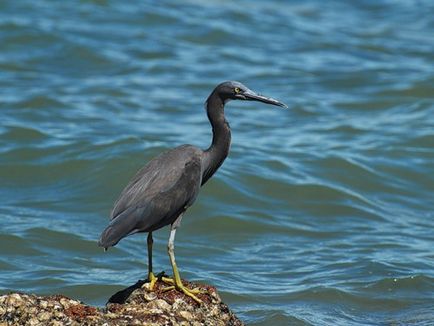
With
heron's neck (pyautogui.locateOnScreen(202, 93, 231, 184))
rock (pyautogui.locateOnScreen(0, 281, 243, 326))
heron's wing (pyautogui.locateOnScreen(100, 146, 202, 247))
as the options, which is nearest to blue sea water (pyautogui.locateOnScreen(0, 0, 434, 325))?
heron's neck (pyautogui.locateOnScreen(202, 93, 231, 184))

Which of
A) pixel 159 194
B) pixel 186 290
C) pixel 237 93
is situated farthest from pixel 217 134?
pixel 186 290

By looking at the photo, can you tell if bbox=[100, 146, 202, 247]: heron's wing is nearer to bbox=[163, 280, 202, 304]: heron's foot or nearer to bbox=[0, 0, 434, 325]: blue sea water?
bbox=[163, 280, 202, 304]: heron's foot

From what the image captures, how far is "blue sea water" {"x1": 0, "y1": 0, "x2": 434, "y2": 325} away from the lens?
9742 millimetres

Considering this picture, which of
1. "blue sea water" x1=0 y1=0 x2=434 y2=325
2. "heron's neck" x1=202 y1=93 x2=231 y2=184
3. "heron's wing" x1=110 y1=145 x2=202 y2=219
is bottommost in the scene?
"blue sea water" x1=0 y1=0 x2=434 y2=325

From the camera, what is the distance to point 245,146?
13.9m

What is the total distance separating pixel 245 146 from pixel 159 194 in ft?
22.3

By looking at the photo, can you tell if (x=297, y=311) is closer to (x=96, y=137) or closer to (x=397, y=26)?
(x=96, y=137)

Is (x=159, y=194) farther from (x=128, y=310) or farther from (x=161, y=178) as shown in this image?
(x=128, y=310)

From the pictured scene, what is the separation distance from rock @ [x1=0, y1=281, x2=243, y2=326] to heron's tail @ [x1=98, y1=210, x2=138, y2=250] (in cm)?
34

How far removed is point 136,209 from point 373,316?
276 centimetres

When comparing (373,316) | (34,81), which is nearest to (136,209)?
(373,316)

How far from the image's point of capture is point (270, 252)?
1059 centimetres

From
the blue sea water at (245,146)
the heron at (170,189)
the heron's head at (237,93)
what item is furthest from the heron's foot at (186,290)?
the blue sea water at (245,146)

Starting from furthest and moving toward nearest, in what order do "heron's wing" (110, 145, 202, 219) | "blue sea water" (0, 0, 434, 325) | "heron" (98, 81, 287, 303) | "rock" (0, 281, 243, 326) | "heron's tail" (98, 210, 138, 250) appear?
"blue sea water" (0, 0, 434, 325) < "heron's wing" (110, 145, 202, 219) < "heron" (98, 81, 287, 303) < "heron's tail" (98, 210, 138, 250) < "rock" (0, 281, 243, 326)
